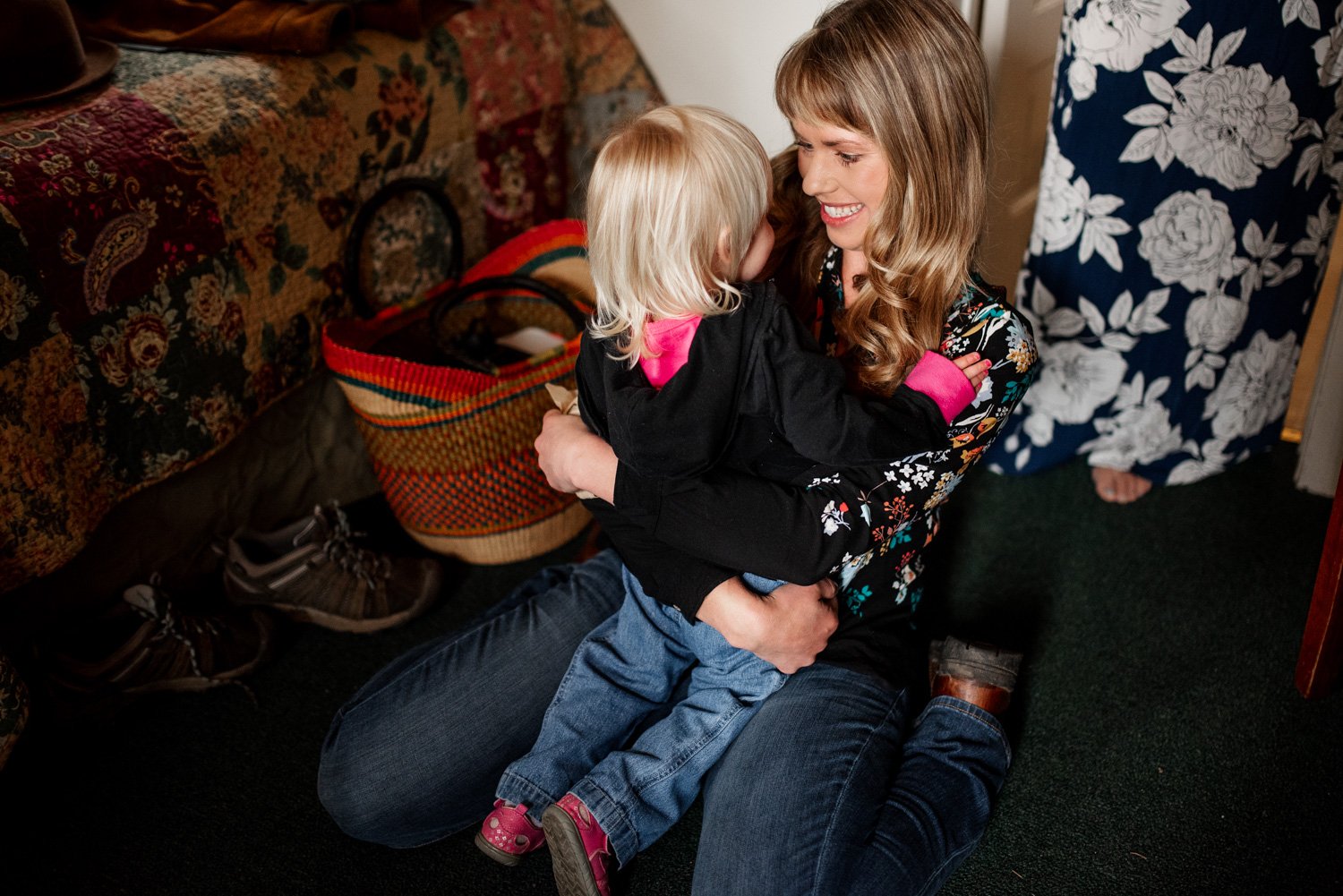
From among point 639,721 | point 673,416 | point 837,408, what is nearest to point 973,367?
point 837,408

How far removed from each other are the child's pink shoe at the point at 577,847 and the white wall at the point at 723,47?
1151 millimetres

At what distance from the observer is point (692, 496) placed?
1.00m

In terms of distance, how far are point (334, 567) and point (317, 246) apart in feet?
1.57

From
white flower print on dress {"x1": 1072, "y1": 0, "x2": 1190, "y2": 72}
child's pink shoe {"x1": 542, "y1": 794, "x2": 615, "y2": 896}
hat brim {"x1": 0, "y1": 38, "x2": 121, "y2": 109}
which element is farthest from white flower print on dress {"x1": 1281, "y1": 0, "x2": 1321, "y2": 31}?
hat brim {"x1": 0, "y1": 38, "x2": 121, "y2": 109}

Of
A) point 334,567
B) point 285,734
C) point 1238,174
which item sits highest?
point 1238,174

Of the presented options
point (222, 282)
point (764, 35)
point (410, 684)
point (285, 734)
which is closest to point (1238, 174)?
point (764, 35)

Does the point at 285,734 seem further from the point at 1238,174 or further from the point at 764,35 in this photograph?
the point at 1238,174

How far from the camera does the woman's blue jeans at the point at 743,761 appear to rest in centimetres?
99

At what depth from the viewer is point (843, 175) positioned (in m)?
0.99

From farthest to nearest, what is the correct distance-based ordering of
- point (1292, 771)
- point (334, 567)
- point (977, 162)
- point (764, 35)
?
point (764, 35) → point (334, 567) → point (1292, 771) → point (977, 162)

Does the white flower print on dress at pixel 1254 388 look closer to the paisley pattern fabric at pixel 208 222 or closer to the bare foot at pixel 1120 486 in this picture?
the bare foot at pixel 1120 486

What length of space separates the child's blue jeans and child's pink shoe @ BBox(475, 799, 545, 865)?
0.02 metres

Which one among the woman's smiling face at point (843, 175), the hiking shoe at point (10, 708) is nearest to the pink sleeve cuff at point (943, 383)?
the woman's smiling face at point (843, 175)

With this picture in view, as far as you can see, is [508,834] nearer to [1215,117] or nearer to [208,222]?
[208,222]
